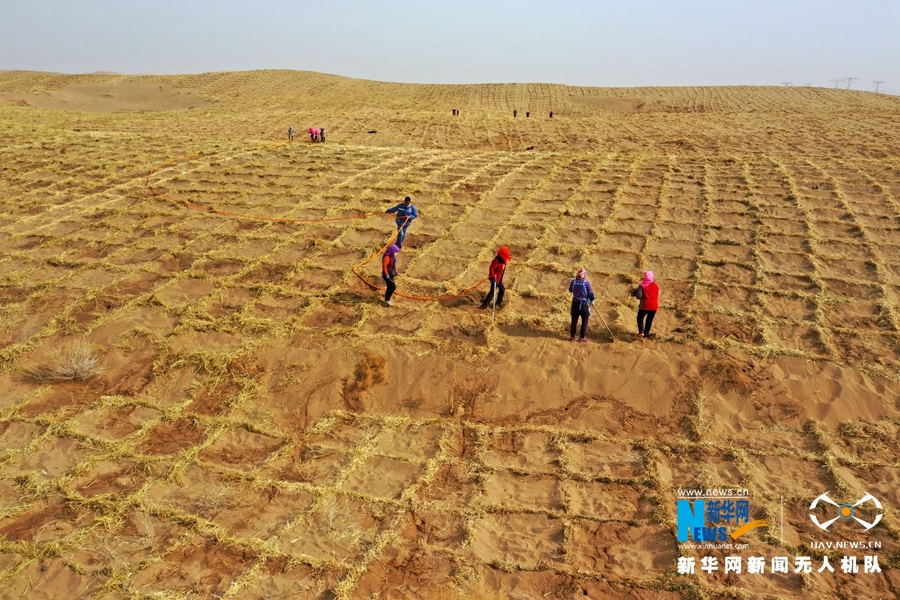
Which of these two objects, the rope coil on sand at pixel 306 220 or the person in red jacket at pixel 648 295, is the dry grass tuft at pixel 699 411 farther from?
the rope coil on sand at pixel 306 220

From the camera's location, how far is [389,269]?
7727mm

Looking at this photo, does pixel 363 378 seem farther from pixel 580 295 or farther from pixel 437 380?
pixel 580 295

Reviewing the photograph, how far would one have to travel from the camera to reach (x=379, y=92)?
47312 mm

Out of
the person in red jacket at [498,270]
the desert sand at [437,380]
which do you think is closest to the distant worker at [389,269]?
the desert sand at [437,380]

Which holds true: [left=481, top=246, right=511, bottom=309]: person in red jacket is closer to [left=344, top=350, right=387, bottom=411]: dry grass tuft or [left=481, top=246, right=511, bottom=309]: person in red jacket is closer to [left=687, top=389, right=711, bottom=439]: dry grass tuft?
[left=344, top=350, right=387, bottom=411]: dry grass tuft

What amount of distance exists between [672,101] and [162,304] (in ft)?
140

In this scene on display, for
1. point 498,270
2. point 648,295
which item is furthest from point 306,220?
point 648,295

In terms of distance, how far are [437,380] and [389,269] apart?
1969mm

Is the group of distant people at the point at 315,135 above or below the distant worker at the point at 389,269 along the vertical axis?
above

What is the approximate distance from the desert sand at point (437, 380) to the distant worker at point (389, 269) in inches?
7.9

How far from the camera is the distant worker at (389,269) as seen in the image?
764cm

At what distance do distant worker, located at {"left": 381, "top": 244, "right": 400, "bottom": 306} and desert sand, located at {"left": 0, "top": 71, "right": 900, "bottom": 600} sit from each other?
20 cm

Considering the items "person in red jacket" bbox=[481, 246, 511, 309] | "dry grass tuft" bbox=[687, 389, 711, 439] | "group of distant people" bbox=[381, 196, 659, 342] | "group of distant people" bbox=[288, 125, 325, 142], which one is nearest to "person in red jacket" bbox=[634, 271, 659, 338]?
"group of distant people" bbox=[381, 196, 659, 342]

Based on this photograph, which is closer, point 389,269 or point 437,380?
point 437,380
